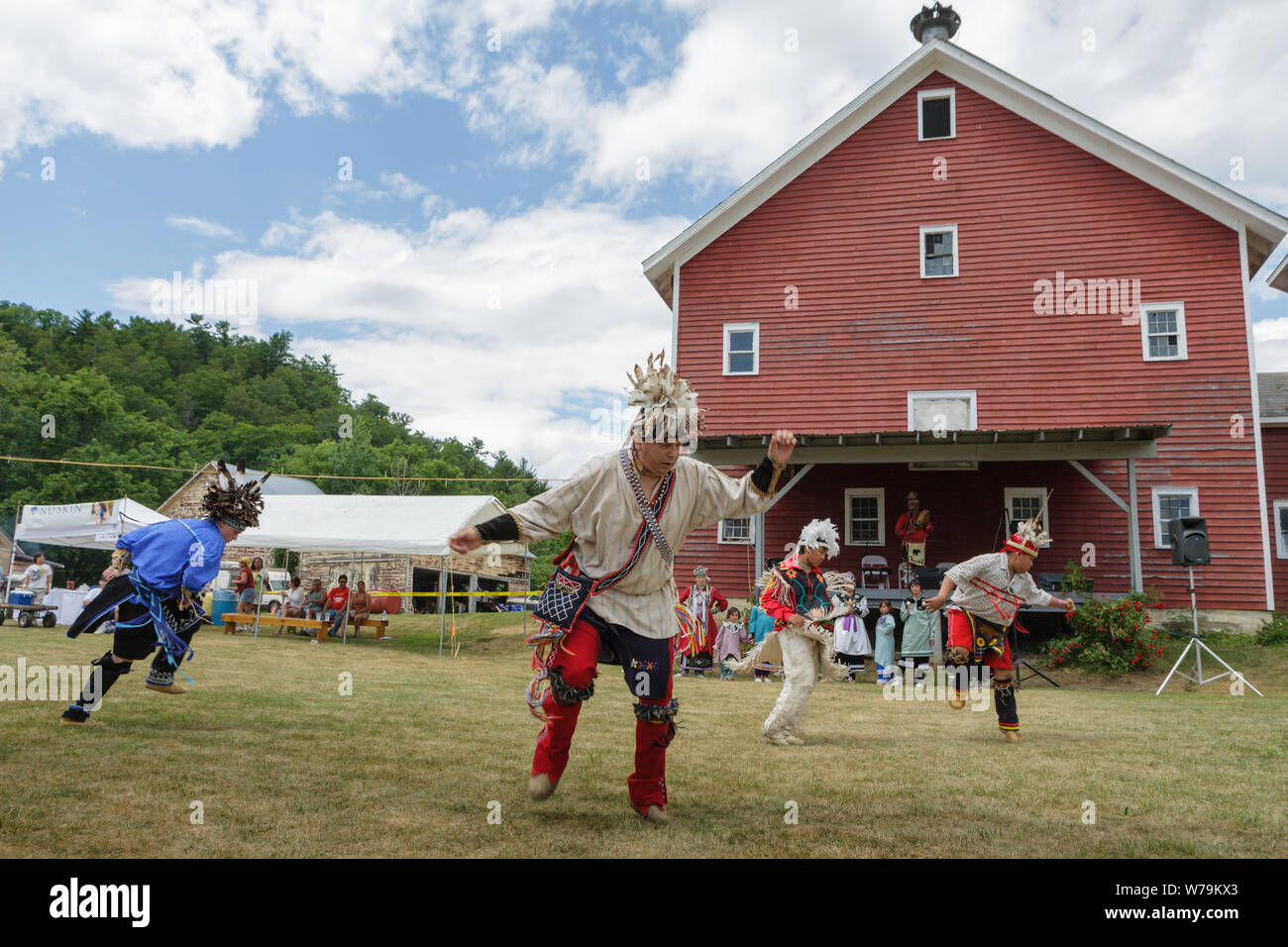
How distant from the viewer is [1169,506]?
62.4 ft

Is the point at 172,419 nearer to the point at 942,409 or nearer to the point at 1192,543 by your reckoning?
the point at 942,409

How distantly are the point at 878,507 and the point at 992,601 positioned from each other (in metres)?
12.6

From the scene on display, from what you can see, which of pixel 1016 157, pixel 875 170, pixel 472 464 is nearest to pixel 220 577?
pixel 875 170

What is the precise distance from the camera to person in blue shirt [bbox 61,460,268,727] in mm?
6852

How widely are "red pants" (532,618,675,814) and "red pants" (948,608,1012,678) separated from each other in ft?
14.2

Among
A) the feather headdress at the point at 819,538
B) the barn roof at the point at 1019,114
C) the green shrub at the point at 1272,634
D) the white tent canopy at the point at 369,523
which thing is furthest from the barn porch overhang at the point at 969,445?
the feather headdress at the point at 819,538

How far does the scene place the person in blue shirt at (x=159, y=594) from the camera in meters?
6.85

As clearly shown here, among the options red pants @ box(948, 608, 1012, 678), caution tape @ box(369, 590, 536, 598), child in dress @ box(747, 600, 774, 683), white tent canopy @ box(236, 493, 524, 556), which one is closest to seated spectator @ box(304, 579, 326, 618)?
caution tape @ box(369, 590, 536, 598)

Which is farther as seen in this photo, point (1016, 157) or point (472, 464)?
point (472, 464)

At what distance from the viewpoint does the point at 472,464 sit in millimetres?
99875
